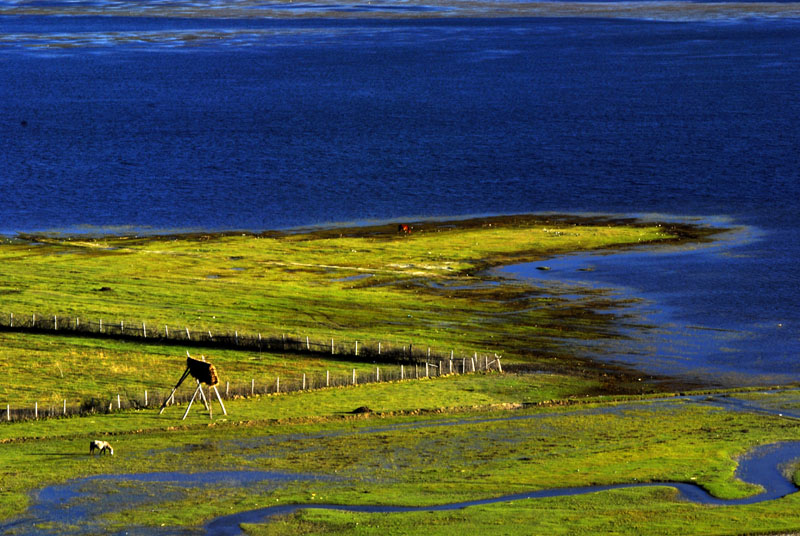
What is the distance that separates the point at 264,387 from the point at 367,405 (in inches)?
265

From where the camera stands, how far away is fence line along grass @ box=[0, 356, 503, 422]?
6406cm

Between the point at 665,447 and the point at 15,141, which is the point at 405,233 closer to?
the point at 665,447

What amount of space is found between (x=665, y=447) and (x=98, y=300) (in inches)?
1972

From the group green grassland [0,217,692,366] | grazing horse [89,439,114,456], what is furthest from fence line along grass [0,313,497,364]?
grazing horse [89,439,114,456]

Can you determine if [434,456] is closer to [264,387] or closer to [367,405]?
[367,405]

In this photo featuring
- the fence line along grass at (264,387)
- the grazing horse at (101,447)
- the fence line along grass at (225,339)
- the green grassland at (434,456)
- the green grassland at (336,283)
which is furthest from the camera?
the green grassland at (336,283)

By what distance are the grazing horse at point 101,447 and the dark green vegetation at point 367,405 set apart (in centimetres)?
59

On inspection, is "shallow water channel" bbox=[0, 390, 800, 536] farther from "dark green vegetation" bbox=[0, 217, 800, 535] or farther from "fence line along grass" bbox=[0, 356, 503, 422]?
"fence line along grass" bbox=[0, 356, 503, 422]

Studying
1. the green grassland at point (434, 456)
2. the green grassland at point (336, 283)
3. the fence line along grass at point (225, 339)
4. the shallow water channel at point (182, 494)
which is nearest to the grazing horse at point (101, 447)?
the green grassland at point (434, 456)

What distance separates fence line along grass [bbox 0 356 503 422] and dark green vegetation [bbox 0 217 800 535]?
4.45 ft

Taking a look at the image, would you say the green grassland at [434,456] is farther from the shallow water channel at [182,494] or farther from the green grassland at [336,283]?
the green grassland at [336,283]

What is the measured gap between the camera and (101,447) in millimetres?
54375

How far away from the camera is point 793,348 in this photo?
8556cm

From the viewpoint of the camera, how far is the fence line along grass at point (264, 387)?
64.1 m
